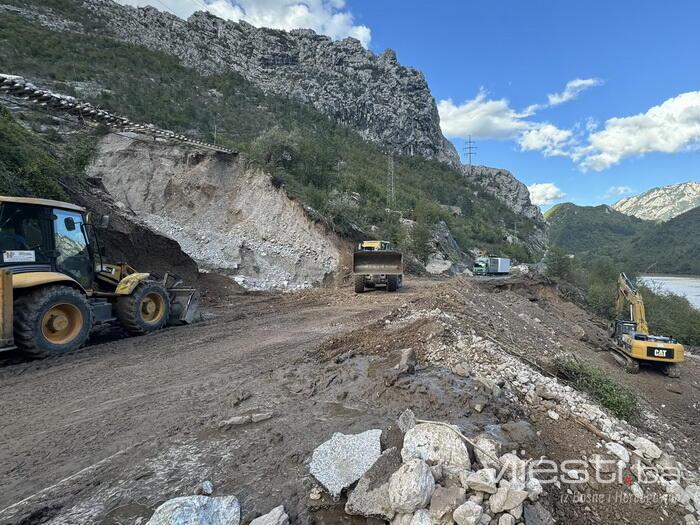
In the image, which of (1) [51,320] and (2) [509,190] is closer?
(1) [51,320]

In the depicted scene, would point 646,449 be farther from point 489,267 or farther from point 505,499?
point 489,267

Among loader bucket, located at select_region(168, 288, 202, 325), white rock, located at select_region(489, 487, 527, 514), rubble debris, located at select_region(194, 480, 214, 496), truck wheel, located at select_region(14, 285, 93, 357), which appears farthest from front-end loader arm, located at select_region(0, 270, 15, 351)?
white rock, located at select_region(489, 487, 527, 514)

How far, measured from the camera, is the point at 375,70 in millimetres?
76062

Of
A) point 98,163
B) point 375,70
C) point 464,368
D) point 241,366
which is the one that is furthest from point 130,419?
point 375,70

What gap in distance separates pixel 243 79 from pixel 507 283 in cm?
4352

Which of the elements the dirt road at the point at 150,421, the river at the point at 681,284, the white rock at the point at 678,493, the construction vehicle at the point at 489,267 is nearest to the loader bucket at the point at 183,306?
the dirt road at the point at 150,421

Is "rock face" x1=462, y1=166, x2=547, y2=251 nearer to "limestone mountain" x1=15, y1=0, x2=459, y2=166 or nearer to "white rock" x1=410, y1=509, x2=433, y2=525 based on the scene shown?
Answer: "limestone mountain" x1=15, y1=0, x2=459, y2=166

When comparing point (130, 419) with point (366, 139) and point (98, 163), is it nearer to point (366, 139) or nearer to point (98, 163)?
point (98, 163)

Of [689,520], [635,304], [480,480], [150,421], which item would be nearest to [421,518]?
[480,480]

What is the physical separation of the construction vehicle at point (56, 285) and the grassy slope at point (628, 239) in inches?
2304

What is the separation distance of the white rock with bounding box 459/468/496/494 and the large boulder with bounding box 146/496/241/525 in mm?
1575

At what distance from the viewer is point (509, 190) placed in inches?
3625

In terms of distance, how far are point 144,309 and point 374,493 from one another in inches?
275

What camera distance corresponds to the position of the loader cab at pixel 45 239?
5883 mm
